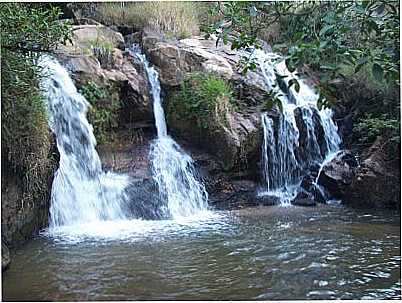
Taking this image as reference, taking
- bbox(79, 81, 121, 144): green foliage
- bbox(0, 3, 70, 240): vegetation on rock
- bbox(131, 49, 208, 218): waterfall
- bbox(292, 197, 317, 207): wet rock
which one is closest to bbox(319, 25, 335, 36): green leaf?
bbox(0, 3, 70, 240): vegetation on rock

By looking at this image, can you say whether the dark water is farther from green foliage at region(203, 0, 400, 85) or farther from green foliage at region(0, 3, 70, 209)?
green foliage at region(203, 0, 400, 85)

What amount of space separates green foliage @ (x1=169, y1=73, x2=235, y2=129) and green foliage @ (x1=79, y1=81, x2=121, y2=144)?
58cm

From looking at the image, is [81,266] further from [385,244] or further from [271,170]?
[271,170]

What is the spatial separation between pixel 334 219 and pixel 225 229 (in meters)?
0.91

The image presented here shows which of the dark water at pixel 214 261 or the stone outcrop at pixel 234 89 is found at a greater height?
the stone outcrop at pixel 234 89

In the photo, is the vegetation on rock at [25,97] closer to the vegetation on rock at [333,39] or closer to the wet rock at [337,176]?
the vegetation on rock at [333,39]

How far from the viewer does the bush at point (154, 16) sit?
6.26 meters

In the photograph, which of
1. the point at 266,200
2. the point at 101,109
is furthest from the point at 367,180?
the point at 101,109

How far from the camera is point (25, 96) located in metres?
3.38

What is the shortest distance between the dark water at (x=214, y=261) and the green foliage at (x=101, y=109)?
4.08ft

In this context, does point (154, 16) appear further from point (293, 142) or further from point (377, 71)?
point (377, 71)

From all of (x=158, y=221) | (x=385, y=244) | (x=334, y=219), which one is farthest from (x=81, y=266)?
(x=334, y=219)

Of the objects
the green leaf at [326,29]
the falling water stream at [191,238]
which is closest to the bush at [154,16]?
the falling water stream at [191,238]

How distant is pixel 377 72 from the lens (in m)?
1.93
